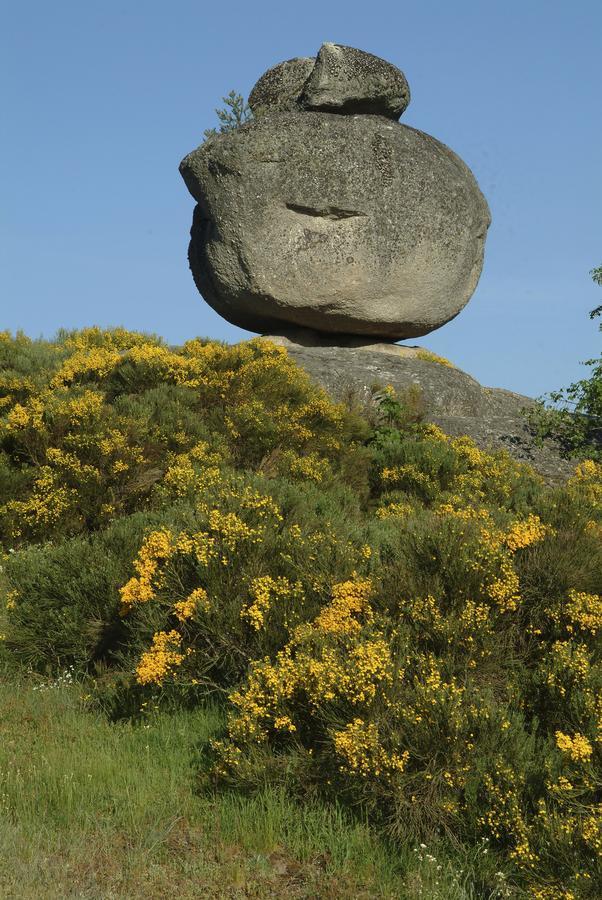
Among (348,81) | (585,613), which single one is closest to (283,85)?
(348,81)

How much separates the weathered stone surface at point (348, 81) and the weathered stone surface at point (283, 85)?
0.66 m

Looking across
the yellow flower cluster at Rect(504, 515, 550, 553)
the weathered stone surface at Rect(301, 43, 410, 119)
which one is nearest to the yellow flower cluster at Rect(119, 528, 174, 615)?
the yellow flower cluster at Rect(504, 515, 550, 553)

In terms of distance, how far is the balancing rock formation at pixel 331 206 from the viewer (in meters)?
14.8

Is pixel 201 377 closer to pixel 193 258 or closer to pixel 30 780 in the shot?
pixel 30 780

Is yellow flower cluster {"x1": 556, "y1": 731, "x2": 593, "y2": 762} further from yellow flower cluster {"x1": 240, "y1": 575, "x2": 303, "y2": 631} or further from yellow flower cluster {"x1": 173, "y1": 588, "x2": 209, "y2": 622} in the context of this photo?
yellow flower cluster {"x1": 173, "y1": 588, "x2": 209, "y2": 622}

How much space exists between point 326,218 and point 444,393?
343 centimetres

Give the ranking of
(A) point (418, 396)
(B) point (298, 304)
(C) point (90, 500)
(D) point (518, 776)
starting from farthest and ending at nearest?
(B) point (298, 304) → (A) point (418, 396) → (C) point (90, 500) → (D) point (518, 776)

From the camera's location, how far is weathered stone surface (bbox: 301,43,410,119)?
600 inches

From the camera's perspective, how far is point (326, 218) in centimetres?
1509

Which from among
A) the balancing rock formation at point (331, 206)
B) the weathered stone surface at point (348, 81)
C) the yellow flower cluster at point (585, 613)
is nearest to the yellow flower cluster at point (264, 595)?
the yellow flower cluster at point (585, 613)

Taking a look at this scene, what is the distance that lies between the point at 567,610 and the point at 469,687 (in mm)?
730

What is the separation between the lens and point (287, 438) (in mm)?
9758

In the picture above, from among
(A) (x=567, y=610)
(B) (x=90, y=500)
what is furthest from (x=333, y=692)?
(B) (x=90, y=500)

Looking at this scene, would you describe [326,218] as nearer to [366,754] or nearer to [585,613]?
[585,613]
